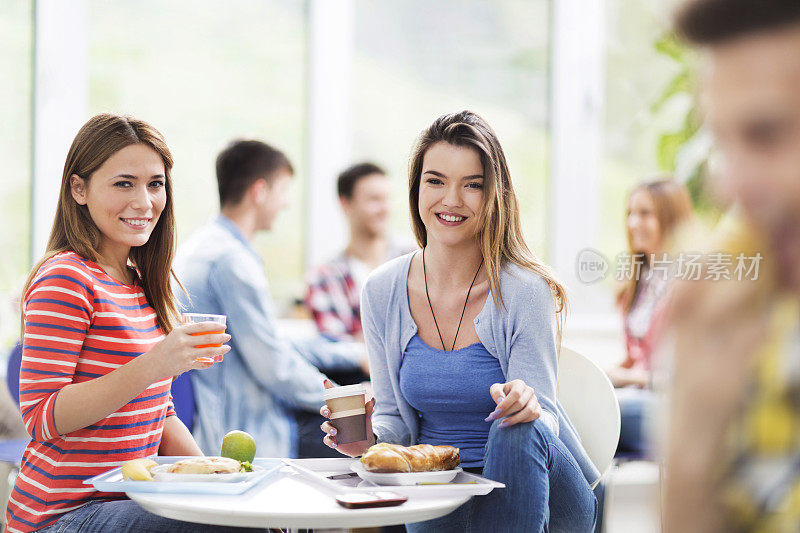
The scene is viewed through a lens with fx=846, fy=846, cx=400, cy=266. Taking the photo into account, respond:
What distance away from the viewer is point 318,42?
13.2ft

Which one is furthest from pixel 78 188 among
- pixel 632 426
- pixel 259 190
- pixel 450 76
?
pixel 450 76

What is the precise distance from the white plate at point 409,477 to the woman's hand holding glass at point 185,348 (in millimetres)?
326

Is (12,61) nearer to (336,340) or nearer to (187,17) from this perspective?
(187,17)

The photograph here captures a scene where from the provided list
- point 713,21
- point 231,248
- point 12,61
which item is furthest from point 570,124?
point 713,21

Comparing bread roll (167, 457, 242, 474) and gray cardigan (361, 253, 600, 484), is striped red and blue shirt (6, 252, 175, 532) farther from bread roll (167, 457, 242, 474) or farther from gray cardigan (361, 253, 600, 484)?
gray cardigan (361, 253, 600, 484)

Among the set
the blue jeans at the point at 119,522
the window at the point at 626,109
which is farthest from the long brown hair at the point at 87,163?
the window at the point at 626,109

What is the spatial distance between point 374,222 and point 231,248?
110 centimetres

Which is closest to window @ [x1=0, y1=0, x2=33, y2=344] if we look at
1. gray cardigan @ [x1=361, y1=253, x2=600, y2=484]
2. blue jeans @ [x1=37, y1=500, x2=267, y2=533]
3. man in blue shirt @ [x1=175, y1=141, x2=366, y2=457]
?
man in blue shirt @ [x1=175, y1=141, x2=366, y2=457]

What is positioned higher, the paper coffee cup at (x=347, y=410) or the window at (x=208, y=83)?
the window at (x=208, y=83)

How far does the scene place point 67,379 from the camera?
1.44 metres

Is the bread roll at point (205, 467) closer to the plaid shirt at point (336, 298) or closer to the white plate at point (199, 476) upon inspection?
the white plate at point (199, 476)

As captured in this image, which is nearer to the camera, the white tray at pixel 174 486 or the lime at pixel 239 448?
the white tray at pixel 174 486

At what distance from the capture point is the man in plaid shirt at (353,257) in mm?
3562

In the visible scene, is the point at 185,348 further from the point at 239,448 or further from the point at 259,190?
the point at 259,190
